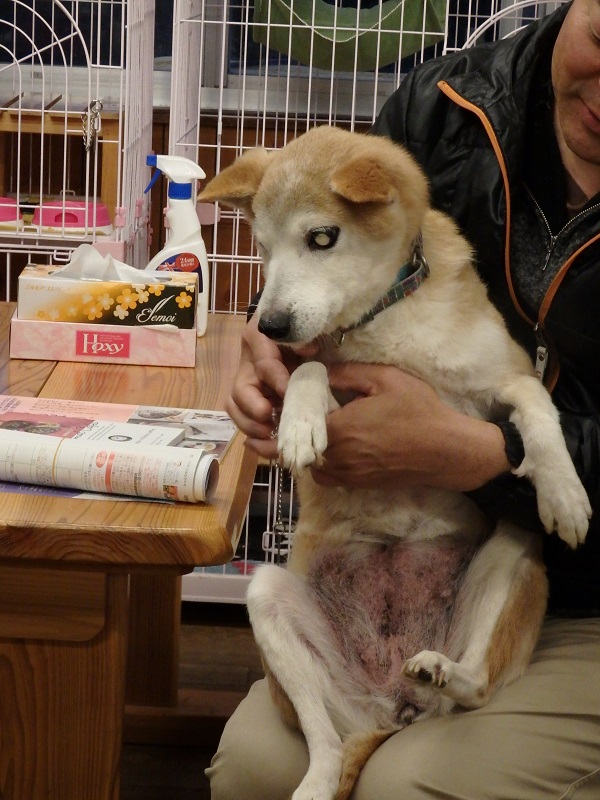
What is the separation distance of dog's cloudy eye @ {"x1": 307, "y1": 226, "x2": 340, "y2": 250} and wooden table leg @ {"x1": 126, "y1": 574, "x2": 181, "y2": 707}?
1.00m

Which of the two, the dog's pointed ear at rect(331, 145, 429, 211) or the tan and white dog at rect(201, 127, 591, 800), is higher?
the dog's pointed ear at rect(331, 145, 429, 211)

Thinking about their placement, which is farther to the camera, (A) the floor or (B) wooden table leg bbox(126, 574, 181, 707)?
(B) wooden table leg bbox(126, 574, 181, 707)

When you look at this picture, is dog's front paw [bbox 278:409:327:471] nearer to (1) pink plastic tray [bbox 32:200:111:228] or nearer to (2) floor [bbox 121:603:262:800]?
(2) floor [bbox 121:603:262:800]

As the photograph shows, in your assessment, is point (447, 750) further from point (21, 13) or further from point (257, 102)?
point (21, 13)

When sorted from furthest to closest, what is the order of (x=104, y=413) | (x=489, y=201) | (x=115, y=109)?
1. (x=115, y=109)
2. (x=489, y=201)
3. (x=104, y=413)

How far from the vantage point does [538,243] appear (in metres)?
1.52

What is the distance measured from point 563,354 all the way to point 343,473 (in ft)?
1.25

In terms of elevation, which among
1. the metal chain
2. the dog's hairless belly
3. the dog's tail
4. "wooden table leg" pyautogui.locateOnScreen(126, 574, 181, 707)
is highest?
the metal chain

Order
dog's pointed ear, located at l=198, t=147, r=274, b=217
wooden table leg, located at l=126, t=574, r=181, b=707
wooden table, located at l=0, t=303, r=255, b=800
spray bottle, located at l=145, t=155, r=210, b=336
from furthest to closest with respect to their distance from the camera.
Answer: wooden table leg, located at l=126, t=574, r=181, b=707, spray bottle, located at l=145, t=155, r=210, b=336, dog's pointed ear, located at l=198, t=147, r=274, b=217, wooden table, located at l=0, t=303, r=255, b=800

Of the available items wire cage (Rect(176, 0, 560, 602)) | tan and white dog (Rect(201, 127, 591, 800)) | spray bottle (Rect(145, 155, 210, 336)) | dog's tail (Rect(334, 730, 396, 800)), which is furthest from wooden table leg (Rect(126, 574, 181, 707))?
dog's tail (Rect(334, 730, 396, 800))

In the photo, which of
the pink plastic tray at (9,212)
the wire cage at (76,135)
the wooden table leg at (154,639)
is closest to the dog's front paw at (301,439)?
the wooden table leg at (154,639)

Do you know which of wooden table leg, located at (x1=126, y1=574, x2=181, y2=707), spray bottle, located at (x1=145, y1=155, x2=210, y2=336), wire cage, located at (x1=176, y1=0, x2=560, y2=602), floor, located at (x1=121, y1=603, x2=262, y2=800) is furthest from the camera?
wire cage, located at (x1=176, y1=0, x2=560, y2=602)

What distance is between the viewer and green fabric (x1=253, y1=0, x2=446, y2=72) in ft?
7.75

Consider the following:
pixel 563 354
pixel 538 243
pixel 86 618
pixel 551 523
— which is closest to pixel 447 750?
pixel 551 523
